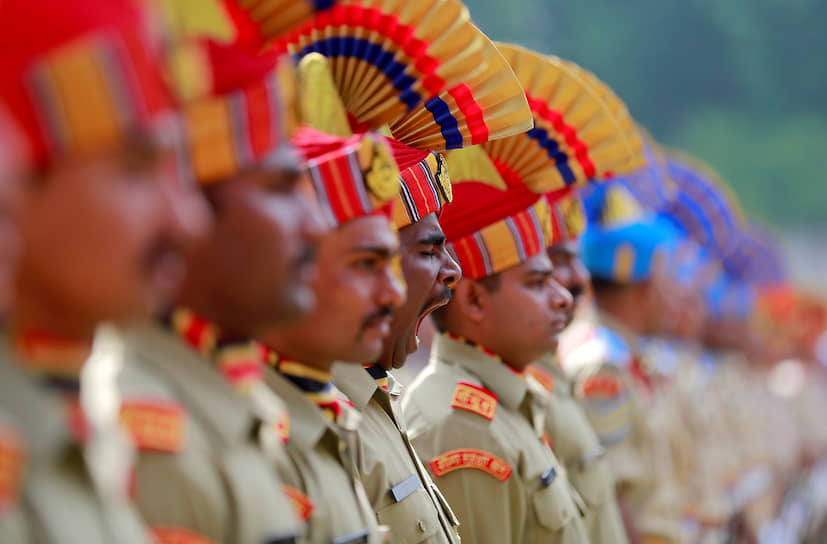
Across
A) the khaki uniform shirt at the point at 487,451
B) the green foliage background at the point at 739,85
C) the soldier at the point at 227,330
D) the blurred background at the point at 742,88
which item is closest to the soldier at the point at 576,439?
the khaki uniform shirt at the point at 487,451

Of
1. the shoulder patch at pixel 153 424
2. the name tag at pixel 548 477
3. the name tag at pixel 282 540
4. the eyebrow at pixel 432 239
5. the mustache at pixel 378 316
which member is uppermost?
the shoulder patch at pixel 153 424

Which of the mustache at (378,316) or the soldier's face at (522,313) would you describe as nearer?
the mustache at (378,316)

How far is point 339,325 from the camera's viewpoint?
8.66 ft

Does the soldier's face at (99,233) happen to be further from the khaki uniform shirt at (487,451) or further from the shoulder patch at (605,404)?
the shoulder patch at (605,404)

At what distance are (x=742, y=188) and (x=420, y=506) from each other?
2139 cm

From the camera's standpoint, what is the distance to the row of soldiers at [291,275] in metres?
1.67

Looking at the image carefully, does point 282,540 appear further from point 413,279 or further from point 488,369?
point 488,369

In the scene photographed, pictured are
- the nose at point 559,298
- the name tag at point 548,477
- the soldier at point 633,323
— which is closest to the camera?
the name tag at point 548,477

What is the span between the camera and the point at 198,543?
2.08 meters

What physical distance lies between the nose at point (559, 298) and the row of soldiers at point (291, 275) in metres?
0.02

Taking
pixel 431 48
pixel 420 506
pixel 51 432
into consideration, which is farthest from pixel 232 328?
pixel 420 506

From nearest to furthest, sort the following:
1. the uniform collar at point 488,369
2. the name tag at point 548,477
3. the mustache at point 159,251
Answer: the mustache at point 159,251, the name tag at point 548,477, the uniform collar at point 488,369

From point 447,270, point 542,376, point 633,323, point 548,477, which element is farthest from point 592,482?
point 633,323

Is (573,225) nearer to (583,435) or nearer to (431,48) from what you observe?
(583,435)
